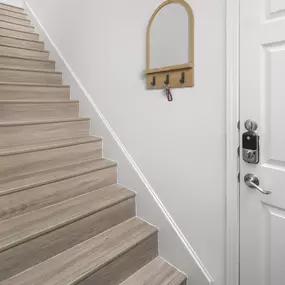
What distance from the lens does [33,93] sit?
2.21 meters

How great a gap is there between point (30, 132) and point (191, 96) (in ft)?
3.82

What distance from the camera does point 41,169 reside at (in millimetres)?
1732

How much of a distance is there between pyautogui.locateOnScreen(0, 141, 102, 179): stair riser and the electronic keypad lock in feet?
3.94

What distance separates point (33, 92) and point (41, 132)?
0.50 m

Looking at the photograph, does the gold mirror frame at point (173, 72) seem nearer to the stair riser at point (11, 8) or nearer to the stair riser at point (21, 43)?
the stair riser at point (21, 43)

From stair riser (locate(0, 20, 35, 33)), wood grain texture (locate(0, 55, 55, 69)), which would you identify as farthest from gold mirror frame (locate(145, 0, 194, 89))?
stair riser (locate(0, 20, 35, 33))

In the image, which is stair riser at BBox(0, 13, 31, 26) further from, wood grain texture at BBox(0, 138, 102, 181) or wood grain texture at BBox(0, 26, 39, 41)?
wood grain texture at BBox(0, 138, 102, 181)

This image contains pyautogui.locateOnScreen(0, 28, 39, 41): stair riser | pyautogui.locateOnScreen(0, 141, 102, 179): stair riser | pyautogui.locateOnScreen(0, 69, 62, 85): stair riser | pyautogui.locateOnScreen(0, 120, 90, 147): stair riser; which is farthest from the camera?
pyautogui.locateOnScreen(0, 28, 39, 41): stair riser

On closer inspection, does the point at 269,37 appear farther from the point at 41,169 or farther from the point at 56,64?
the point at 56,64

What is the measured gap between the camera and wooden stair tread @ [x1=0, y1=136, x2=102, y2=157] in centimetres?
162

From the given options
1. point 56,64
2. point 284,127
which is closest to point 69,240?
point 284,127

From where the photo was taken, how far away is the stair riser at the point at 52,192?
141cm

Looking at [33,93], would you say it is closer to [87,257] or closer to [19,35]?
[19,35]

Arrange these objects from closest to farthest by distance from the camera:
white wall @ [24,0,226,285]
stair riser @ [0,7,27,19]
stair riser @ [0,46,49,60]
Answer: white wall @ [24,0,226,285], stair riser @ [0,46,49,60], stair riser @ [0,7,27,19]
